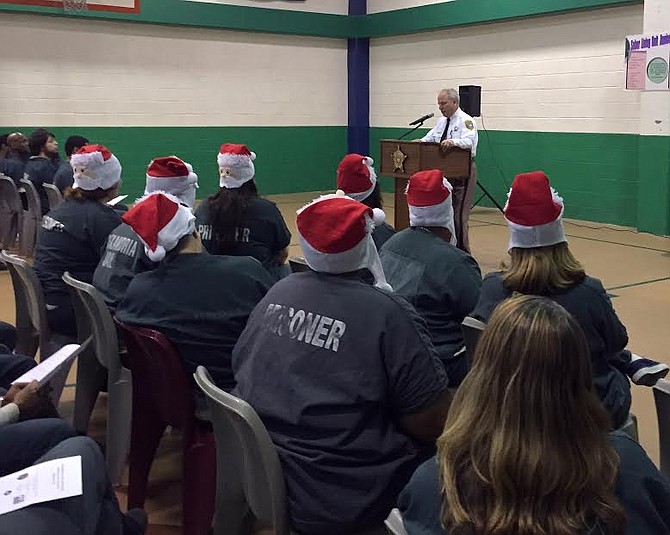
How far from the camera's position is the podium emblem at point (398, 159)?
718 cm

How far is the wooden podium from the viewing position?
6.92 m

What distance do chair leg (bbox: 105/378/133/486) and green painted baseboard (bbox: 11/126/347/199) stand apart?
8.06 meters

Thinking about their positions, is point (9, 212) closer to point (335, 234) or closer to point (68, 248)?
point (68, 248)

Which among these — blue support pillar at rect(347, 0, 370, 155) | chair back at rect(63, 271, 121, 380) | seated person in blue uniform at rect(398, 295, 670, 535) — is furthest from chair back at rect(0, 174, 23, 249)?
blue support pillar at rect(347, 0, 370, 155)

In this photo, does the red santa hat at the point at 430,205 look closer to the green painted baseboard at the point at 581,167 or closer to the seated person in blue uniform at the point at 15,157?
the seated person in blue uniform at the point at 15,157

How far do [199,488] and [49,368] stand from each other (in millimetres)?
564

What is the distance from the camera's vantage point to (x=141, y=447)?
8.50 feet

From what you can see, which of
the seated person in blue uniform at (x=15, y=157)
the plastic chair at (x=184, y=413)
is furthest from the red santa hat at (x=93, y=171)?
the seated person in blue uniform at (x=15, y=157)

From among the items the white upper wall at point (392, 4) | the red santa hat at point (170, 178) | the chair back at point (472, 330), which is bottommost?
the chair back at point (472, 330)

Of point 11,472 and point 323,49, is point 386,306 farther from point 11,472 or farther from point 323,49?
point 323,49

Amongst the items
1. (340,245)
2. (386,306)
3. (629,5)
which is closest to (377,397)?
(386,306)

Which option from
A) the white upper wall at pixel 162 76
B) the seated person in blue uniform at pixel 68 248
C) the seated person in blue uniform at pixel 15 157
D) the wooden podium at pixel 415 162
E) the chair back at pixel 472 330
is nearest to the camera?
the chair back at pixel 472 330

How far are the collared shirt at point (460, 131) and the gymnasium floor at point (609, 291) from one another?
106 centimetres

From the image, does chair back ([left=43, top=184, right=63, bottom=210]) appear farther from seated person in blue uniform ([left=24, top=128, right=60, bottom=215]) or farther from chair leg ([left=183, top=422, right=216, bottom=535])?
chair leg ([left=183, top=422, right=216, bottom=535])
